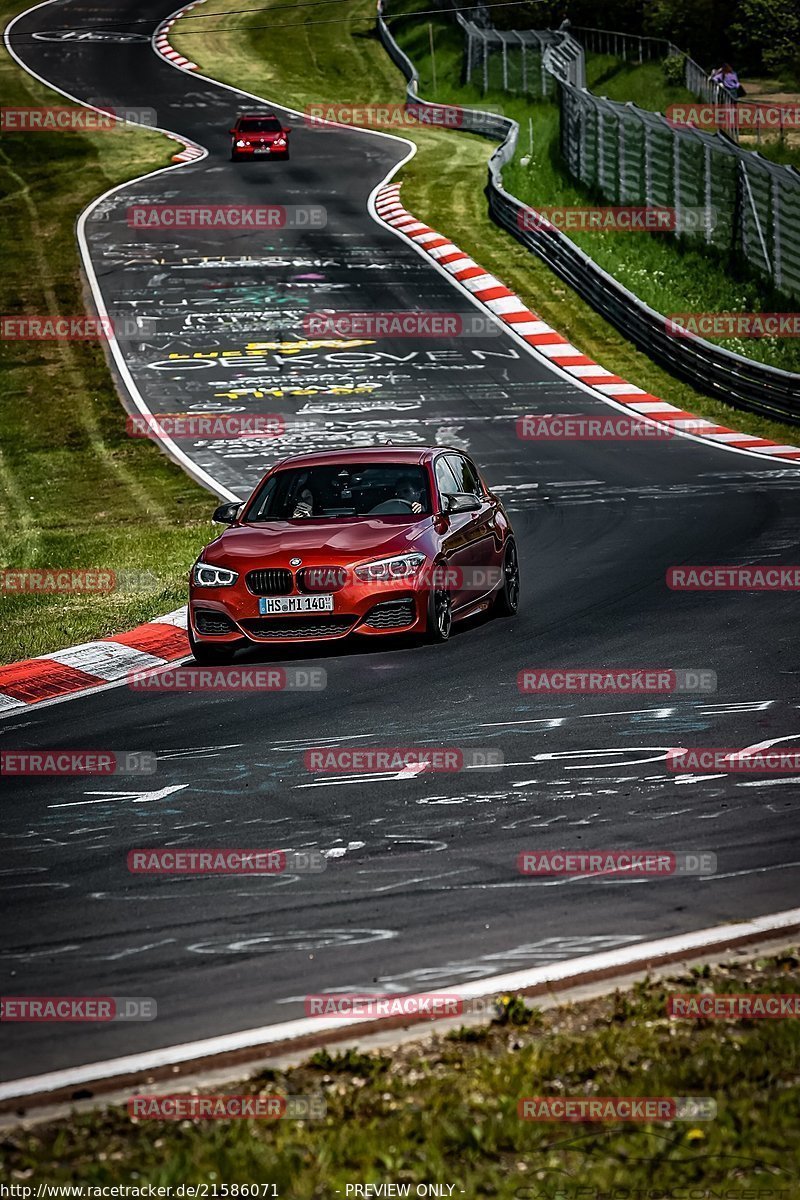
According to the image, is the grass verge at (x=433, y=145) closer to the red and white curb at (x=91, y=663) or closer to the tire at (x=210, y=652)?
the red and white curb at (x=91, y=663)

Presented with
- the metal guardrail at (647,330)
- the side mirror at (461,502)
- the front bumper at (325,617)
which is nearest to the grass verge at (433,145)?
the metal guardrail at (647,330)

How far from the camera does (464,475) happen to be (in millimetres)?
14516

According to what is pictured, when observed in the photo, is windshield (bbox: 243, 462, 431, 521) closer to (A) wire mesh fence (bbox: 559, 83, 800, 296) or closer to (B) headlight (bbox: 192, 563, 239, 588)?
(B) headlight (bbox: 192, 563, 239, 588)

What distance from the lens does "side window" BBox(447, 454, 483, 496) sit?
1429cm

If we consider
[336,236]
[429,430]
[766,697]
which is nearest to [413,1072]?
[766,697]

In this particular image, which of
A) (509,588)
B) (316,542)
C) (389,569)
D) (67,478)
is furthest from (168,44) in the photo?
(389,569)

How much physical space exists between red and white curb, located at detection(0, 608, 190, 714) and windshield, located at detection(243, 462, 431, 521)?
49.8 inches

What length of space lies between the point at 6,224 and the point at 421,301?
1294cm

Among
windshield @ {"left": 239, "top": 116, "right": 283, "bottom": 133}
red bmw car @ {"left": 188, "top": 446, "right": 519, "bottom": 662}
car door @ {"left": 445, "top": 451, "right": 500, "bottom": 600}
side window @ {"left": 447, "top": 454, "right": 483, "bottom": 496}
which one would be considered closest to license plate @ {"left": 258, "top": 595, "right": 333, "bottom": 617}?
red bmw car @ {"left": 188, "top": 446, "right": 519, "bottom": 662}

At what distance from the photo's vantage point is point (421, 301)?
3306 cm

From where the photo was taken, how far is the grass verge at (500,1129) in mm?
4410

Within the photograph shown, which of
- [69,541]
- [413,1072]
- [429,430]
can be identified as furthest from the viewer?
[429,430]

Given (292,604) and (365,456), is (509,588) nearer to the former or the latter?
(365,456)

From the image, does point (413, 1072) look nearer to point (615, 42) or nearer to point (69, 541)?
point (69, 541)
